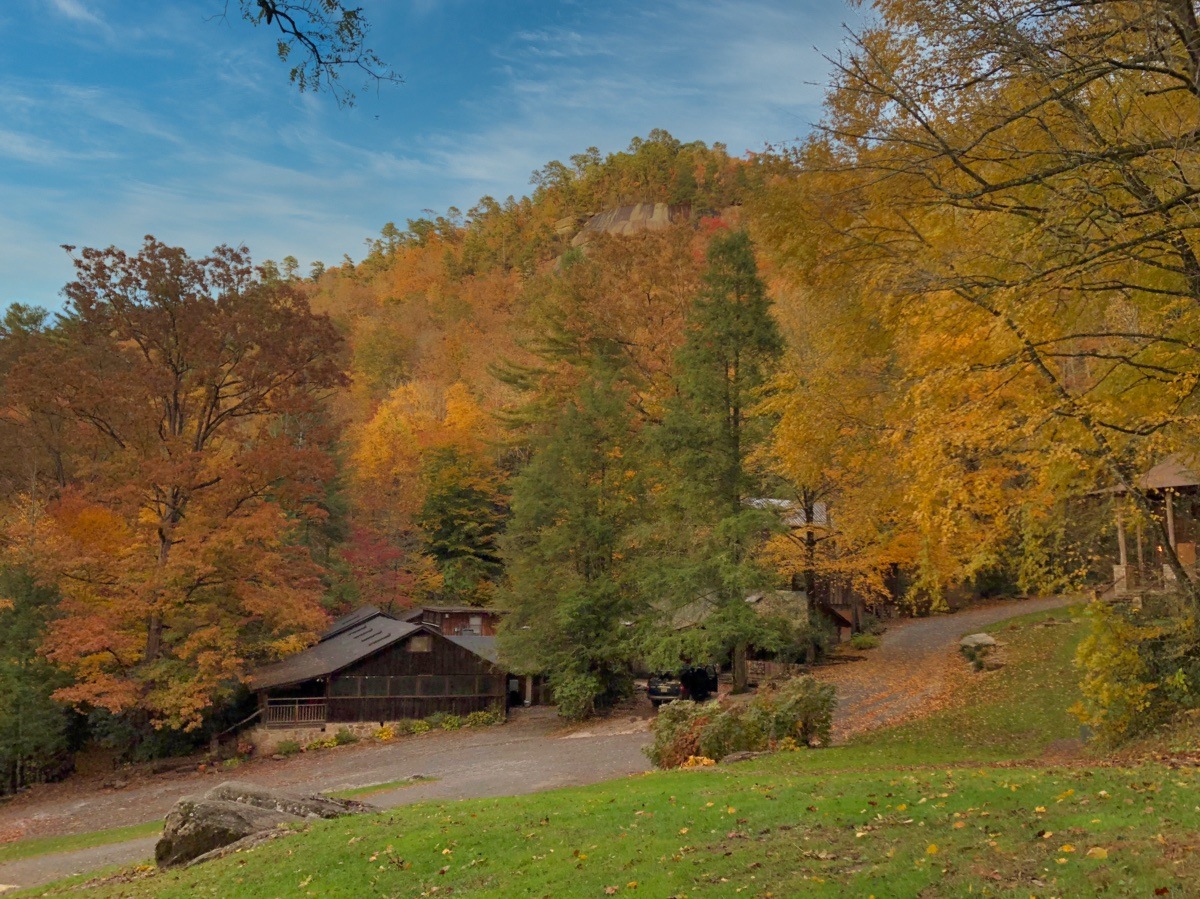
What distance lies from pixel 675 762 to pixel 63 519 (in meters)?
24.8

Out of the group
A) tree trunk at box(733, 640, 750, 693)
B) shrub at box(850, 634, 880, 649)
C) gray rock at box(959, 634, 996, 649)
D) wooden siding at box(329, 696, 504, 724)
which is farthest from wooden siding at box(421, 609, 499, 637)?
gray rock at box(959, 634, 996, 649)

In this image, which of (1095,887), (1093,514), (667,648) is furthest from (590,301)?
(1095,887)

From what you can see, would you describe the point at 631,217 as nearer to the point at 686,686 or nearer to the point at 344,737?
the point at 686,686

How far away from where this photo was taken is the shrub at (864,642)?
34562 millimetres

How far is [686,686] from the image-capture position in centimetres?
2967

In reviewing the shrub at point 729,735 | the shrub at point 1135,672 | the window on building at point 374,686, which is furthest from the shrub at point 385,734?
the shrub at point 1135,672

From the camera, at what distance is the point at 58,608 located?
2798 centimetres

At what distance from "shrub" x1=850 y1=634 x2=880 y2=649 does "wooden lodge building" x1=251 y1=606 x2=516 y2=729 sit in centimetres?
1415

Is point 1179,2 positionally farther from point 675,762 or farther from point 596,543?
point 596,543

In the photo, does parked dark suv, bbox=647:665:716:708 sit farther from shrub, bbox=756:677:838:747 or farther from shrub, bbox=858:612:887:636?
shrub, bbox=756:677:838:747

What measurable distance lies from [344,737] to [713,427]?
17.6 metres

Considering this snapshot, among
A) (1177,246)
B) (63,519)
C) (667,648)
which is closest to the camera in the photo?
(1177,246)

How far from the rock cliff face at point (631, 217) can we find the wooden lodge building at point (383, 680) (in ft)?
187

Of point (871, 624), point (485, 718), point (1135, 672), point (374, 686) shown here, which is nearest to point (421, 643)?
point (374, 686)
